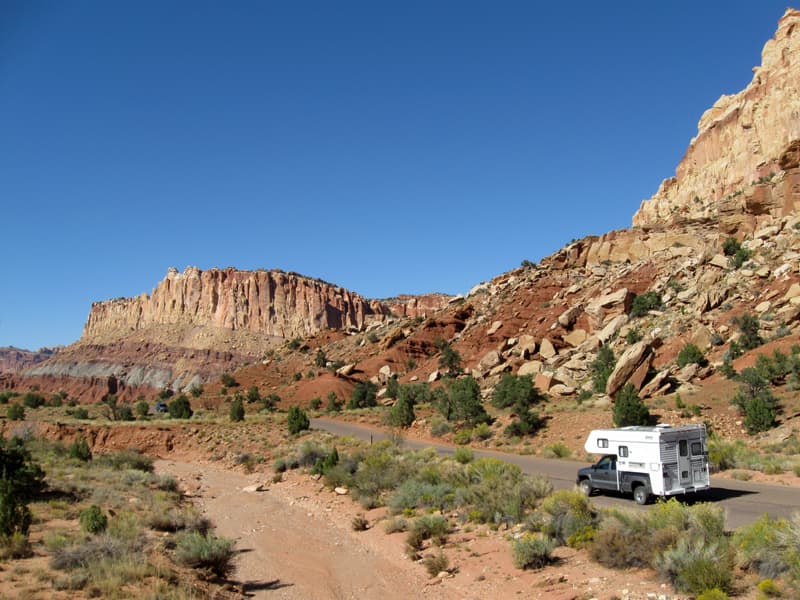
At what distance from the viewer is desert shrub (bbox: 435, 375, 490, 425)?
33156 mm

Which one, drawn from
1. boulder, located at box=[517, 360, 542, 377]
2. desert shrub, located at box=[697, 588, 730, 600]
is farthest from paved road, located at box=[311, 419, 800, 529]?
boulder, located at box=[517, 360, 542, 377]

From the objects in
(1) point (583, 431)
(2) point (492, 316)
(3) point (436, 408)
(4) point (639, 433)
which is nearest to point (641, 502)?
(4) point (639, 433)

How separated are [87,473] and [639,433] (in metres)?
19.2

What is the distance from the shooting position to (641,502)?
14.0m

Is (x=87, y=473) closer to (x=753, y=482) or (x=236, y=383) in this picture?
(x=753, y=482)

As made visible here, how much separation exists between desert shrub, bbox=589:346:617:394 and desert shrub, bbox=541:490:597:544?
898 inches

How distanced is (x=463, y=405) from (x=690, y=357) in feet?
44.1

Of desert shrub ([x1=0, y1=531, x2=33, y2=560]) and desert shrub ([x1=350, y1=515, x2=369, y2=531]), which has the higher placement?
desert shrub ([x1=0, y1=531, x2=33, y2=560])

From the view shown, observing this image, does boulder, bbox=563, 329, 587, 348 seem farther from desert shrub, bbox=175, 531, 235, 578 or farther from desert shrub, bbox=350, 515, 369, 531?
desert shrub, bbox=175, 531, 235, 578

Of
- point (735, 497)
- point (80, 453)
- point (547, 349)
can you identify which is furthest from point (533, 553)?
point (547, 349)

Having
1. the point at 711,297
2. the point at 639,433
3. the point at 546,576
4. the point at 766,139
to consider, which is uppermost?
the point at 766,139

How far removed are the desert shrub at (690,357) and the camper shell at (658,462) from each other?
20082 mm

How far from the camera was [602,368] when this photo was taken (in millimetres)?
35375

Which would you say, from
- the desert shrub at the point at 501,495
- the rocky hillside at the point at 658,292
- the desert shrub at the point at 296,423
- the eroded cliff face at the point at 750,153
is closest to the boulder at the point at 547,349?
the rocky hillside at the point at 658,292
